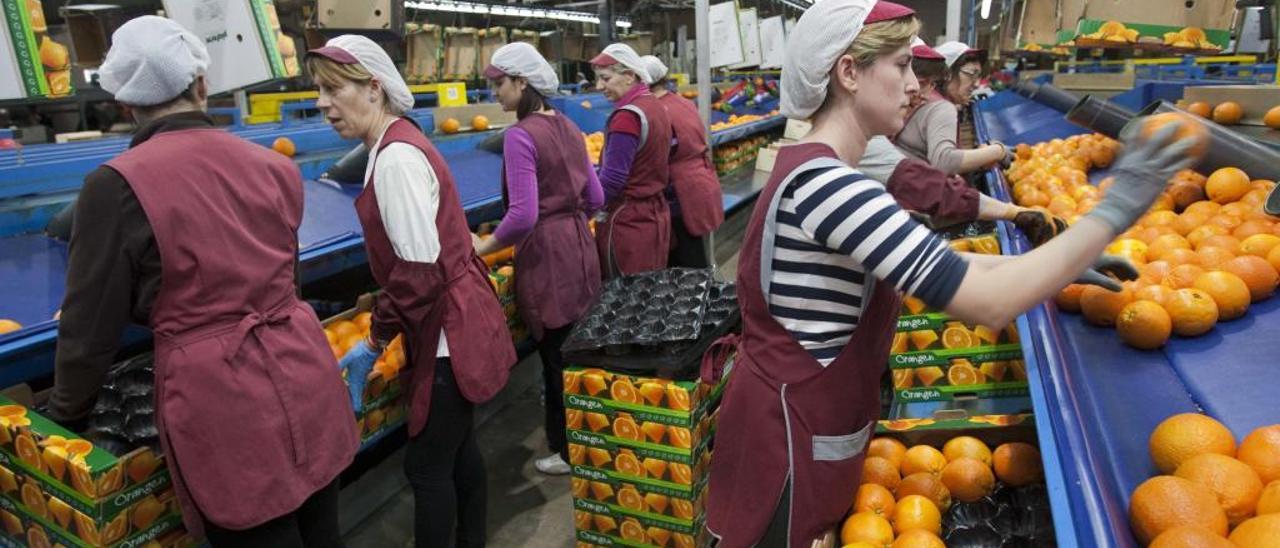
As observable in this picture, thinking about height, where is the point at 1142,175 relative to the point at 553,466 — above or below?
above

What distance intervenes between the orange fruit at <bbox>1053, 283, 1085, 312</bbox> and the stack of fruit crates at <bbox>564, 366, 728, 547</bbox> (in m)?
1.07

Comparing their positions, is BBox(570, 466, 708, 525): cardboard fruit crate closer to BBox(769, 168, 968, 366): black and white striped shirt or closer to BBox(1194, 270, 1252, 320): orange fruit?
BBox(769, 168, 968, 366): black and white striped shirt

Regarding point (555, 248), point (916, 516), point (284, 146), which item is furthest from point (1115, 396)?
point (284, 146)

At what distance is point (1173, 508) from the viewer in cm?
115

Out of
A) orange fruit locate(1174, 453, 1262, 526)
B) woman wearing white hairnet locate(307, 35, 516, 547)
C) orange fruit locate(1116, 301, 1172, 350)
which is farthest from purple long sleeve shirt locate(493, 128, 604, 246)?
orange fruit locate(1174, 453, 1262, 526)

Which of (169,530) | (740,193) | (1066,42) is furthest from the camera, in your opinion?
(740,193)

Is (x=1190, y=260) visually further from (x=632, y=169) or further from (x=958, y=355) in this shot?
(x=632, y=169)

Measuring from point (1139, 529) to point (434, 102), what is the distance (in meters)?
6.51

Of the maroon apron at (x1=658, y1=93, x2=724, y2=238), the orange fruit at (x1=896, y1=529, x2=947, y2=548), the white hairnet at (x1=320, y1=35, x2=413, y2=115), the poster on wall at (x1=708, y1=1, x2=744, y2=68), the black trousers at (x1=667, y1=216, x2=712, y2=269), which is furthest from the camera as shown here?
the poster on wall at (x1=708, y1=1, x2=744, y2=68)

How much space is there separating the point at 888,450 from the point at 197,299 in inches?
61.8

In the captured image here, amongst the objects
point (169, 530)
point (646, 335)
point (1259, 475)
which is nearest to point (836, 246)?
point (1259, 475)

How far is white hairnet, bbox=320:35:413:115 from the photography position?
2.19 metres

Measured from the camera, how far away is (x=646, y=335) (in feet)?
8.61

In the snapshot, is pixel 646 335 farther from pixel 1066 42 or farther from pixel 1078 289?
pixel 1066 42
